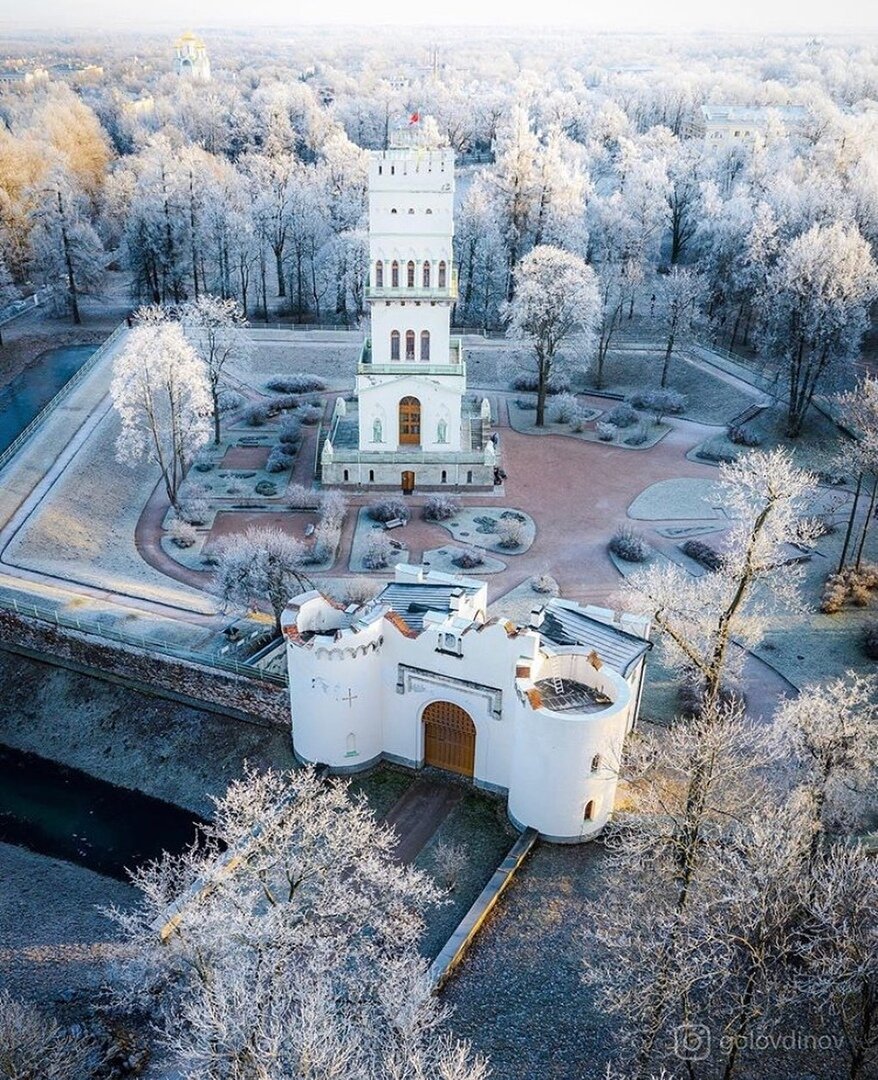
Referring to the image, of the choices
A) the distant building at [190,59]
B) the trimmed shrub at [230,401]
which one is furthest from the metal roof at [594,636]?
the distant building at [190,59]

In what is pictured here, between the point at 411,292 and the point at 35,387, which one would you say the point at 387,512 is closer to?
the point at 411,292

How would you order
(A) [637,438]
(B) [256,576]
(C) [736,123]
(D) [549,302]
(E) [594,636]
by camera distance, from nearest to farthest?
(E) [594,636]
(B) [256,576]
(D) [549,302]
(A) [637,438]
(C) [736,123]

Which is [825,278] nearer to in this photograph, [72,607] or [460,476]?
[460,476]

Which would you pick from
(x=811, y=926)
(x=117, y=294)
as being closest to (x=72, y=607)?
(x=811, y=926)

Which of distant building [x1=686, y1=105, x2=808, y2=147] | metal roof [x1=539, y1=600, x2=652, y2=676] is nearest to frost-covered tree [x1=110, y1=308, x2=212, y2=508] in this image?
metal roof [x1=539, y1=600, x2=652, y2=676]

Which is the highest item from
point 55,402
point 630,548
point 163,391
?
point 163,391

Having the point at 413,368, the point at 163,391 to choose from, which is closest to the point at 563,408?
the point at 413,368

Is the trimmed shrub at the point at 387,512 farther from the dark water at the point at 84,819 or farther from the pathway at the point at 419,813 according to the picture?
the dark water at the point at 84,819
